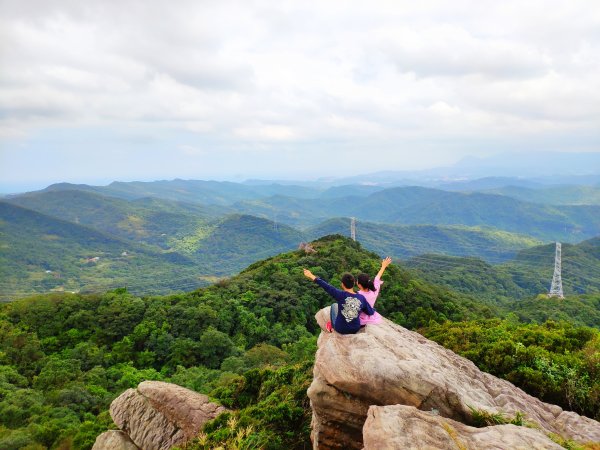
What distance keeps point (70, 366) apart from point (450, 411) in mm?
38651

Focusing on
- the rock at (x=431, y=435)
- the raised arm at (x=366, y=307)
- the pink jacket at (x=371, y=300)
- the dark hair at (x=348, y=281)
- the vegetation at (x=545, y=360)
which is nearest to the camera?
the rock at (x=431, y=435)

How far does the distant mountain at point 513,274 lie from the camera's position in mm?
127562

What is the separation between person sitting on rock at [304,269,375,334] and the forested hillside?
5323mm

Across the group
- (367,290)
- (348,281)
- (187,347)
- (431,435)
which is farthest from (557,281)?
(431,435)

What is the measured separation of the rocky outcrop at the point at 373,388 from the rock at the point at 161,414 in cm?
871

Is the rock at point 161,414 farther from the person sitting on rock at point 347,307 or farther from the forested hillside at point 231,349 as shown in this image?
the person sitting on rock at point 347,307

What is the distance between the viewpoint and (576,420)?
12781mm

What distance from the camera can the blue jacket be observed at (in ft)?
36.3

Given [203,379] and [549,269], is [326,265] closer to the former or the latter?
[203,379]

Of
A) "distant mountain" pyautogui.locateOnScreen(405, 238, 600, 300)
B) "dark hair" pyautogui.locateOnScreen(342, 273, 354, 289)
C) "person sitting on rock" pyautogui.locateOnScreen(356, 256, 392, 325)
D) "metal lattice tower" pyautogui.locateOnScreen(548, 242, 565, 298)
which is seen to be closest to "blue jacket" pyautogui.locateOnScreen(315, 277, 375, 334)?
"dark hair" pyautogui.locateOnScreen(342, 273, 354, 289)

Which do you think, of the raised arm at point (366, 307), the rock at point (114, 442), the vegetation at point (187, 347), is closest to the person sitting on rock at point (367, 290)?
the raised arm at point (366, 307)

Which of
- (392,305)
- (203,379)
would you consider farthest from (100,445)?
(392,305)

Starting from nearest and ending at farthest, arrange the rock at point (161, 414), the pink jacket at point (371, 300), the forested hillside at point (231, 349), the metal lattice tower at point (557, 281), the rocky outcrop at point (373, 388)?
1. the rocky outcrop at point (373, 388)
2. the pink jacket at point (371, 300)
3. the forested hillside at point (231, 349)
4. the rock at point (161, 414)
5. the metal lattice tower at point (557, 281)

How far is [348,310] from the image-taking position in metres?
11.2
